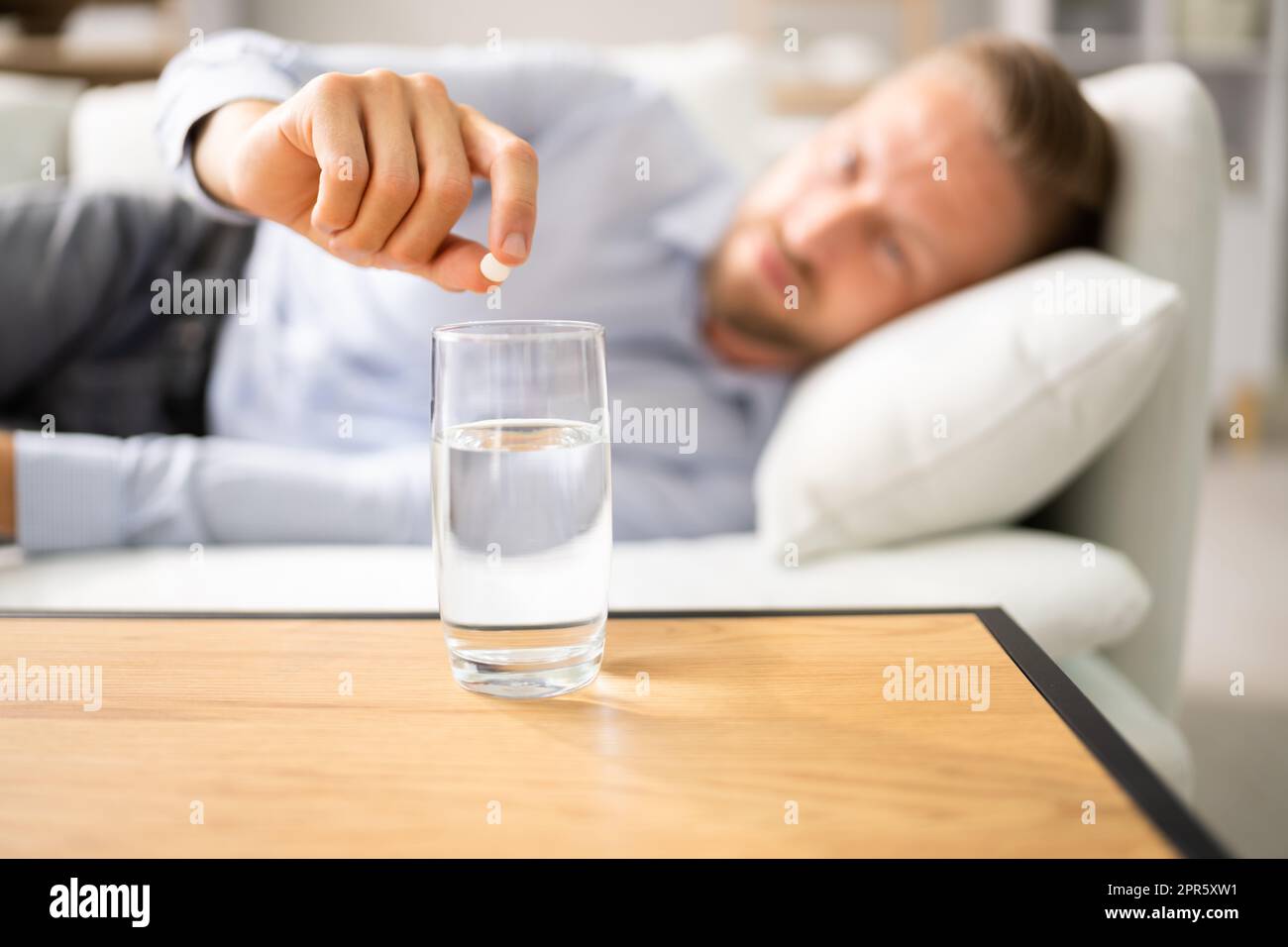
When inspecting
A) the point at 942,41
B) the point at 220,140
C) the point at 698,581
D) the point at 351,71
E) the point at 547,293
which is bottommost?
the point at 698,581

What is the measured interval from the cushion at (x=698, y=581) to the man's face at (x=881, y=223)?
1.21ft

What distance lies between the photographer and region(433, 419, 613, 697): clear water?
49 centimetres

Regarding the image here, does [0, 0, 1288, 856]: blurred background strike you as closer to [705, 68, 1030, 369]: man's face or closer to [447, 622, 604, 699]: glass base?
[705, 68, 1030, 369]: man's face

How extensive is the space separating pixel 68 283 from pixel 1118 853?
54.5 inches

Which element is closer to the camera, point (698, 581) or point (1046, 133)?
point (698, 581)

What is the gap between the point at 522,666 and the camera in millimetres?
526

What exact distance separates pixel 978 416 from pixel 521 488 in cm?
63

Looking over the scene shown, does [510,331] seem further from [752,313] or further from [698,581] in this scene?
[752,313]

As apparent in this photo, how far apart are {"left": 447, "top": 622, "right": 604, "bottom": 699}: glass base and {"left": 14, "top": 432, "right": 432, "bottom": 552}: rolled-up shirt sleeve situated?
0.57m
